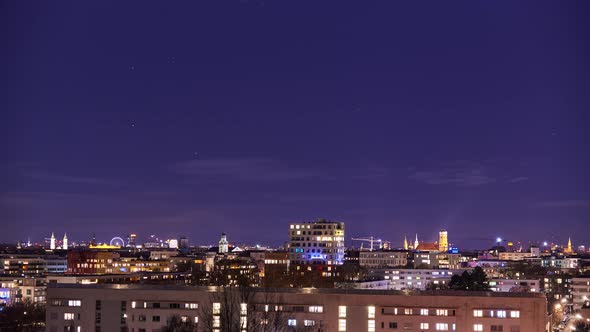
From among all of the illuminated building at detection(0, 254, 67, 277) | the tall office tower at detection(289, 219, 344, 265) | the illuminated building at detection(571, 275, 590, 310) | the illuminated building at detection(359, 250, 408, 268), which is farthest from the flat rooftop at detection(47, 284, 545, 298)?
the illuminated building at detection(359, 250, 408, 268)

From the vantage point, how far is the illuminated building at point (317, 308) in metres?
31.8

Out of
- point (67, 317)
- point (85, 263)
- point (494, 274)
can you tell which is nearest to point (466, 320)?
point (67, 317)

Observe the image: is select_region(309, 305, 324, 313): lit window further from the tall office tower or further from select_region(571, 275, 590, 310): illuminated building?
the tall office tower

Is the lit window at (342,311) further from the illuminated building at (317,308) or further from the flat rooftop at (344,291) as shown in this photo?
the flat rooftop at (344,291)

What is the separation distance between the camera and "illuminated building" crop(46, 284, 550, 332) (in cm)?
3175

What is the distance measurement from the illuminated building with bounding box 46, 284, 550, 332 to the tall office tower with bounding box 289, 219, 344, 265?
188 feet

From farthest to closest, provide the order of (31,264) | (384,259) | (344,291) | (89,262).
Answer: (384,259), (89,262), (31,264), (344,291)

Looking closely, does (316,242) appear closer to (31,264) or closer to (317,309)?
(31,264)

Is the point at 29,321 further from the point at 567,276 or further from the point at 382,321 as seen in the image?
the point at 567,276

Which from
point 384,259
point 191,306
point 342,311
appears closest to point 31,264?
point 384,259

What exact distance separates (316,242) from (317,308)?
60604 mm

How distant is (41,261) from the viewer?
10838 cm

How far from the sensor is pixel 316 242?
93625 mm

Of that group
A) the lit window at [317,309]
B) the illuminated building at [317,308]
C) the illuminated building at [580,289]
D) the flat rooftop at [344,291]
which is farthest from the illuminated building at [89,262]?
the lit window at [317,309]
